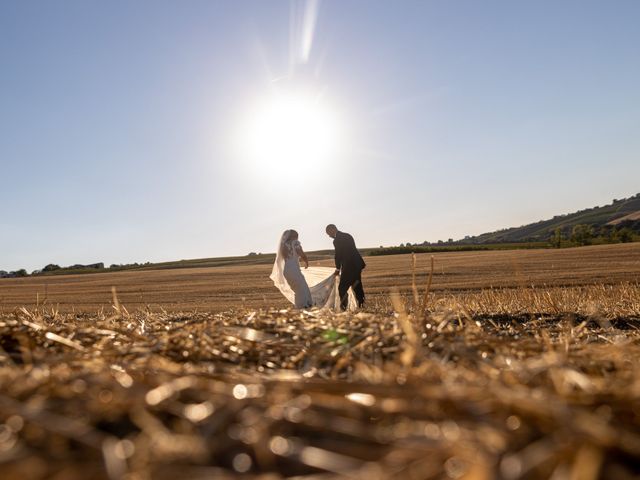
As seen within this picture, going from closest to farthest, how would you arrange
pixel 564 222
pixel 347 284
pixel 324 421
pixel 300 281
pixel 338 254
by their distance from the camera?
Result: pixel 324 421
pixel 300 281
pixel 347 284
pixel 338 254
pixel 564 222

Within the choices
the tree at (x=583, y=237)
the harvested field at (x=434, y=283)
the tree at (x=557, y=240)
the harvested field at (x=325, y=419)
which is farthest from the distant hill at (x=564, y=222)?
the harvested field at (x=325, y=419)

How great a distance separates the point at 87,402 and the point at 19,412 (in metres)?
0.19

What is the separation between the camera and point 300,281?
1225 cm

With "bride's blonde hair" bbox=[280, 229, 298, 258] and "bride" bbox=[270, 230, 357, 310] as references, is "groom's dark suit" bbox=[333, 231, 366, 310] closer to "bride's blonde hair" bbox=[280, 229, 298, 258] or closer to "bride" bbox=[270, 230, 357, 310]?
"bride" bbox=[270, 230, 357, 310]

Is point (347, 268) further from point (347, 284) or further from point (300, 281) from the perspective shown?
point (300, 281)

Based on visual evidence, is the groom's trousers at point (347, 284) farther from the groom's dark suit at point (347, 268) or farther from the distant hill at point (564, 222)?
the distant hill at point (564, 222)

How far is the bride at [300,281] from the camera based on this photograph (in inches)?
479

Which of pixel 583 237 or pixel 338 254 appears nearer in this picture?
pixel 338 254

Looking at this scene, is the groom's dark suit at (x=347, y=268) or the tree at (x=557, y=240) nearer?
the groom's dark suit at (x=347, y=268)

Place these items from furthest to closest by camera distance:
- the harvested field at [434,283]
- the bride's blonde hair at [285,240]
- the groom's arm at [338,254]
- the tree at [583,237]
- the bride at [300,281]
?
the tree at [583,237]
the harvested field at [434,283]
the groom's arm at [338,254]
the bride's blonde hair at [285,240]
the bride at [300,281]

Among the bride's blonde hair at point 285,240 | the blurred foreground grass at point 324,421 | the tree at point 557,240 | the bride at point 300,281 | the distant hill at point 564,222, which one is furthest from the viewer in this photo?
the distant hill at point 564,222

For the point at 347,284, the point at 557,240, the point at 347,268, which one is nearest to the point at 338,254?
the point at 347,268

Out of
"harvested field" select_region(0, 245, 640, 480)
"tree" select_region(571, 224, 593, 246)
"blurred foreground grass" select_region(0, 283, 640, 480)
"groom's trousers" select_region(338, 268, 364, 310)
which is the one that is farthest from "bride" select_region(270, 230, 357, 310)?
"tree" select_region(571, 224, 593, 246)

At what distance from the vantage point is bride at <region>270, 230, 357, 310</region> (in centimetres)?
1216
